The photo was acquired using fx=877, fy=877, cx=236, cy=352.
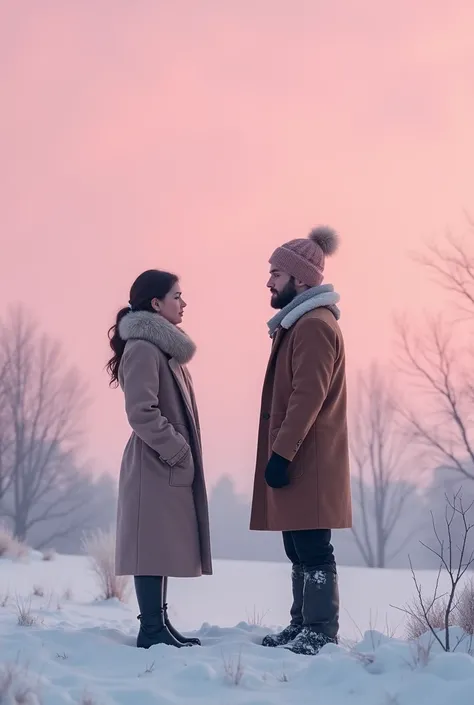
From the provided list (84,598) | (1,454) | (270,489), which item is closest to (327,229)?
(270,489)

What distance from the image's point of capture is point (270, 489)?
16.7 ft

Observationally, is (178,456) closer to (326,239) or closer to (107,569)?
(326,239)

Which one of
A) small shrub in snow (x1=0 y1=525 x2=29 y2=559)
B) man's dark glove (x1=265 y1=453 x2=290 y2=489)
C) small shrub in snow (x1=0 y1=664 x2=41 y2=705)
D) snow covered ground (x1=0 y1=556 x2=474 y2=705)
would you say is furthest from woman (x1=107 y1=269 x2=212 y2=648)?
small shrub in snow (x1=0 y1=525 x2=29 y2=559)

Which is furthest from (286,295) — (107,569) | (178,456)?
(107,569)

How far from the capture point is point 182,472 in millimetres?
5109

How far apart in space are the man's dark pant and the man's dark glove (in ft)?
1.19

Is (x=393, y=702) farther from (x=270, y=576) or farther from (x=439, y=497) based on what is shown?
(x=439, y=497)

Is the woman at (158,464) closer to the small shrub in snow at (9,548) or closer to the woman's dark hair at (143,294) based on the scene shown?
the woman's dark hair at (143,294)

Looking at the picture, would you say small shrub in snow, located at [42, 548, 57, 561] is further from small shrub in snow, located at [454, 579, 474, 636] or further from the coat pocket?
the coat pocket

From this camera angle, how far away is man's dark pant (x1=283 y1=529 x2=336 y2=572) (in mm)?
4973

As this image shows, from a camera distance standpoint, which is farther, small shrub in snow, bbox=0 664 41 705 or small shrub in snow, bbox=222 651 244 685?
small shrub in snow, bbox=222 651 244 685

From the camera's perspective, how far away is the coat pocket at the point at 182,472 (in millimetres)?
5090

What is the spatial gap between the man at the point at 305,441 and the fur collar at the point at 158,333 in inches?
20.8

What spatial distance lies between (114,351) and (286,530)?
150 cm
